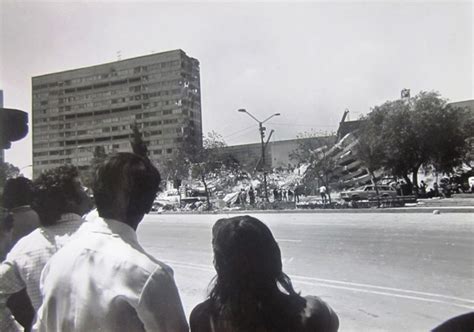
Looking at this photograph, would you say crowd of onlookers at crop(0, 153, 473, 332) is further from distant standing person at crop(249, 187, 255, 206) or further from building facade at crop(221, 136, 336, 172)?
distant standing person at crop(249, 187, 255, 206)

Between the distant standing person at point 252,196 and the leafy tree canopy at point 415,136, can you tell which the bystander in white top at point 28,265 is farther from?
the leafy tree canopy at point 415,136

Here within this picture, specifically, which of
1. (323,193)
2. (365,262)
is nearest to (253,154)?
(365,262)

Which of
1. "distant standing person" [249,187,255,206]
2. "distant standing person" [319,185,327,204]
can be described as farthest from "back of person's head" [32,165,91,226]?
"distant standing person" [319,185,327,204]

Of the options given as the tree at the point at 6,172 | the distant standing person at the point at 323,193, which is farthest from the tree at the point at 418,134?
the tree at the point at 6,172

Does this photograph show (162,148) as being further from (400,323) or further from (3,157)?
(400,323)

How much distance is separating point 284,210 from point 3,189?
5.12 metres

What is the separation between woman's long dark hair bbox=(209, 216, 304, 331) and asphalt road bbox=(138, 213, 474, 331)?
2.30 metres

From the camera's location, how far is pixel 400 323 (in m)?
3.27

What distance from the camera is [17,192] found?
2.01m

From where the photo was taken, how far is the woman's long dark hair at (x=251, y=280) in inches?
46.0

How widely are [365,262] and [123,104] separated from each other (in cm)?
376

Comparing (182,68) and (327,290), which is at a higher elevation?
(182,68)

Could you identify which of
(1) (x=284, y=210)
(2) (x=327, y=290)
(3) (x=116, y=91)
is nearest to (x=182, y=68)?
(3) (x=116, y=91)

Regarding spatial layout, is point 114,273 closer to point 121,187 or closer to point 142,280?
point 142,280
